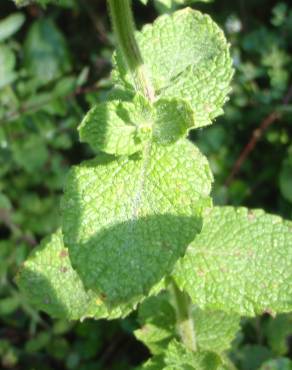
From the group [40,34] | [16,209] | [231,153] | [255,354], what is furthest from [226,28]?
[255,354]

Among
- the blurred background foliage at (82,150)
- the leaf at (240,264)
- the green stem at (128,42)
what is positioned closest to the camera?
the green stem at (128,42)

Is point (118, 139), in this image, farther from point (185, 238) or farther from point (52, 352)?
point (52, 352)

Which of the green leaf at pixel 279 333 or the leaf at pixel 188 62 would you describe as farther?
the green leaf at pixel 279 333

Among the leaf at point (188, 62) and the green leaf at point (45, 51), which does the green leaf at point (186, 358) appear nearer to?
the leaf at point (188, 62)

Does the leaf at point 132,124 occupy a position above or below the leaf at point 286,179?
above

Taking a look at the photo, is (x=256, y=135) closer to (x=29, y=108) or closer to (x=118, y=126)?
(x=29, y=108)

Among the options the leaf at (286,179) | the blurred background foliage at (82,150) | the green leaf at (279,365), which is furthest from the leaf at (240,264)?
the leaf at (286,179)

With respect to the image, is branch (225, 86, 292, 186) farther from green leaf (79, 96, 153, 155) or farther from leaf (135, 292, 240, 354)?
green leaf (79, 96, 153, 155)

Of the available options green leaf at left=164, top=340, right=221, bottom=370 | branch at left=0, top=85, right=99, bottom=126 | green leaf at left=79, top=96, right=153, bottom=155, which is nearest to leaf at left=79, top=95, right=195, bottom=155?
green leaf at left=79, top=96, right=153, bottom=155
